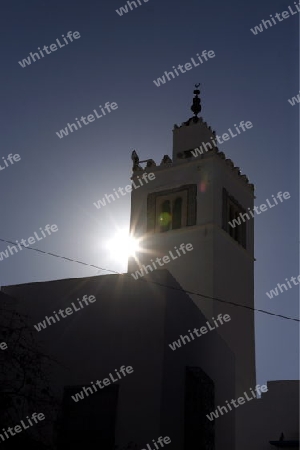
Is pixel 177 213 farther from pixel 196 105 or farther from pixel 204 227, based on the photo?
pixel 196 105

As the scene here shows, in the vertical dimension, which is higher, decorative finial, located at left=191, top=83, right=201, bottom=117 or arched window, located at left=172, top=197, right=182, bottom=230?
decorative finial, located at left=191, top=83, right=201, bottom=117

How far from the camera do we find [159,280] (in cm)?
1432

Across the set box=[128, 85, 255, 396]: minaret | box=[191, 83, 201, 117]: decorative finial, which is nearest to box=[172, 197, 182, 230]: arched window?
box=[128, 85, 255, 396]: minaret

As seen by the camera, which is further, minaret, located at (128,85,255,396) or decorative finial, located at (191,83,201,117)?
decorative finial, located at (191,83,201,117)

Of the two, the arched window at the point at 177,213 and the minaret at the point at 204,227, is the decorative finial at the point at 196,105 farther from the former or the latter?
the arched window at the point at 177,213

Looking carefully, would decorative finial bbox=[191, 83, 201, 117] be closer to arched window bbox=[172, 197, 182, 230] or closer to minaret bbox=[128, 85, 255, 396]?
minaret bbox=[128, 85, 255, 396]

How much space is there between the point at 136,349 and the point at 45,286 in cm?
264

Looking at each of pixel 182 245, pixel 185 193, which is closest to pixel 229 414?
pixel 182 245

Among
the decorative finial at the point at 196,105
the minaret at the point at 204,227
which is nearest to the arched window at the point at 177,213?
the minaret at the point at 204,227

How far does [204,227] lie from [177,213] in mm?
1608

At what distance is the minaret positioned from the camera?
2466 cm

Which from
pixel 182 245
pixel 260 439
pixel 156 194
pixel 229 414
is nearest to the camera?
pixel 229 414

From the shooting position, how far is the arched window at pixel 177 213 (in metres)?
26.5

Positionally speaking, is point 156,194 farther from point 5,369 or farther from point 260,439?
point 5,369
